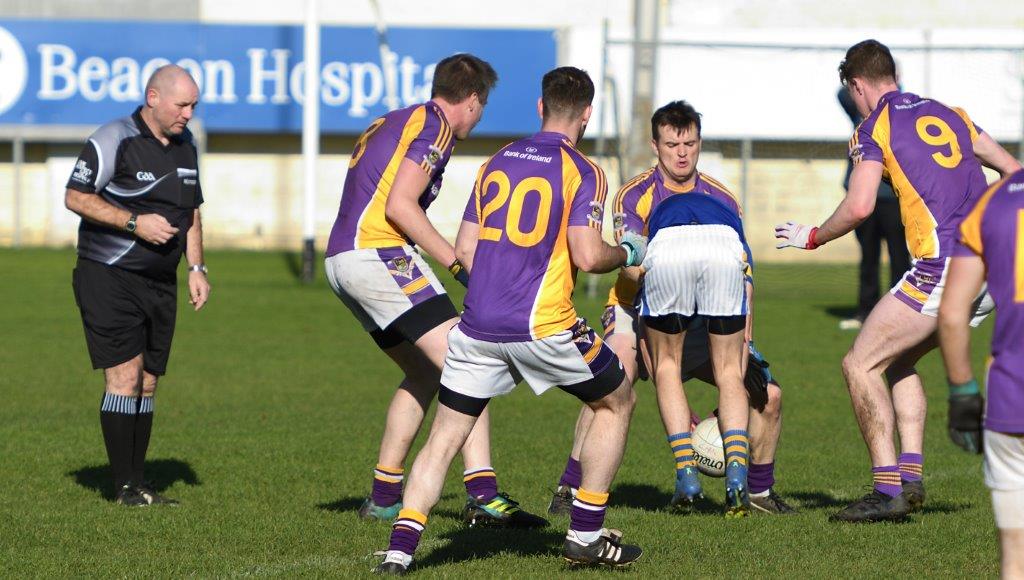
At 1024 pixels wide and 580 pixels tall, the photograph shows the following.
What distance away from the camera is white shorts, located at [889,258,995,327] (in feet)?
22.4

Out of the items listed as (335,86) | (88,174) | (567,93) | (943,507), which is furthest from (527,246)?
(335,86)

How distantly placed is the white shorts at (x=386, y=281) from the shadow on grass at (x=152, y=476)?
191 centimetres

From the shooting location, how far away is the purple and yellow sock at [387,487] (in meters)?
7.02

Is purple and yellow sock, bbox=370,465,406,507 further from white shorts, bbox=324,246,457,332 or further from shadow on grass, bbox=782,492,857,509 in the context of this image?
shadow on grass, bbox=782,492,857,509

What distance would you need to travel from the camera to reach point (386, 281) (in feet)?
22.0

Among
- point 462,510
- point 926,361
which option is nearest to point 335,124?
point 926,361

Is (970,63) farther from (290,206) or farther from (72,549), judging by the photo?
(72,549)

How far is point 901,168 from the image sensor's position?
6969 millimetres

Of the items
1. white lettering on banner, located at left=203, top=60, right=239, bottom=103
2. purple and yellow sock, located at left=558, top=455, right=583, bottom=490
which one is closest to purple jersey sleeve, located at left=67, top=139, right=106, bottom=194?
purple and yellow sock, located at left=558, top=455, right=583, bottom=490

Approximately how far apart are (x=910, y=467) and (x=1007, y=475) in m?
3.09

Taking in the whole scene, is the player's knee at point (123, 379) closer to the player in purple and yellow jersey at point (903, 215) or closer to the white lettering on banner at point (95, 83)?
the player in purple and yellow jersey at point (903, 215)

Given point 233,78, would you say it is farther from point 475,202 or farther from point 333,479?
point 475,202

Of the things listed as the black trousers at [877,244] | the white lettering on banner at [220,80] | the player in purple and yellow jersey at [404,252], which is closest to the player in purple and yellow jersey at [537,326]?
the player in purple and yellow jersey at [404,252]

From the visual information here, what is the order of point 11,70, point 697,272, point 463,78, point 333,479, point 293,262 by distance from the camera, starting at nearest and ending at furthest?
point 463,78, point 697,272, point 333,479, point 293,262, point 11,70
